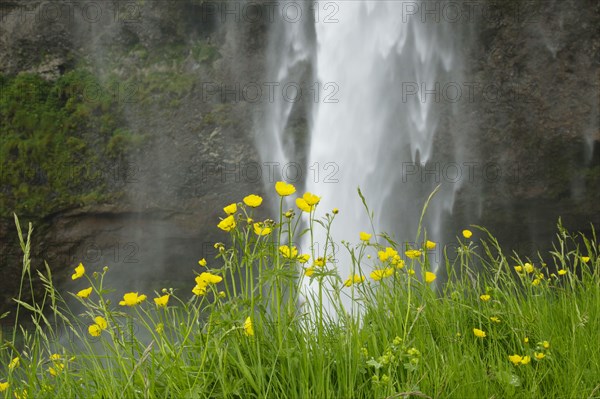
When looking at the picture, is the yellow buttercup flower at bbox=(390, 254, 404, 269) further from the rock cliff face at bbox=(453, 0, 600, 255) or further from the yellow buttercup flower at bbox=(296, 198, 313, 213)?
the rock cliff face at bbox=(453, 0, 600, 255)

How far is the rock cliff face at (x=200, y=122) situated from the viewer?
708 cm

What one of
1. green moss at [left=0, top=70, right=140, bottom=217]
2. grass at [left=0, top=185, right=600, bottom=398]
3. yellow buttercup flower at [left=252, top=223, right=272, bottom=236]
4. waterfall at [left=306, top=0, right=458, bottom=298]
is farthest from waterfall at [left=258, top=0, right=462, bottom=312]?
yellow buttercup flower at [left=252, top=223, right=272, bottom=236]

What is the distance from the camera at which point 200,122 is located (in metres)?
7.29

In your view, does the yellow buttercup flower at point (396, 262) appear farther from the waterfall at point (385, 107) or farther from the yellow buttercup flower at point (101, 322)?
the waterfall at point (385, 107)

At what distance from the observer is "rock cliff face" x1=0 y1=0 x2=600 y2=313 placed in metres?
7.08

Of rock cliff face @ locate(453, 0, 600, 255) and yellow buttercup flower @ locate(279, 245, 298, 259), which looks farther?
rock cliff face @ locate(453, 0, 600, 255)

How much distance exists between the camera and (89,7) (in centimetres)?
746

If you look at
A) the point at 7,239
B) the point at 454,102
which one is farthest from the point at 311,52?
the point at 7,239

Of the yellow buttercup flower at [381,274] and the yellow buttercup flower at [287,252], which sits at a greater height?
the yellow buttercup flower at [287,252]

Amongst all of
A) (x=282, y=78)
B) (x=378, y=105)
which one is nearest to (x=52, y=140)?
(x=282, y=78)

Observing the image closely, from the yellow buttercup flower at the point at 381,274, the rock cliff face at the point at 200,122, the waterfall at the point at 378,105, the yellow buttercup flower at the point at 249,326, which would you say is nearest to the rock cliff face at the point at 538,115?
the rock cliff face at the point at 200,122

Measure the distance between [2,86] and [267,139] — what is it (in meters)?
2.95

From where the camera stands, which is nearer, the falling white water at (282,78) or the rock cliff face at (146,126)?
the rock cliff face at (146,126)

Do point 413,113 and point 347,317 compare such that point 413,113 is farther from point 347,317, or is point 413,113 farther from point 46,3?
point 347,317
